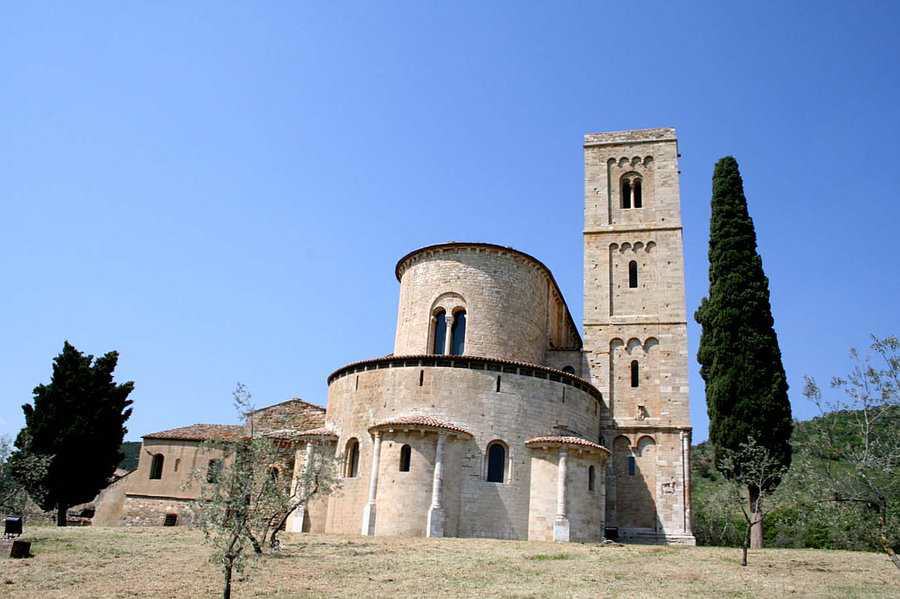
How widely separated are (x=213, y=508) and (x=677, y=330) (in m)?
25.2

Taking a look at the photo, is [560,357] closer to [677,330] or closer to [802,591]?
[677,330]

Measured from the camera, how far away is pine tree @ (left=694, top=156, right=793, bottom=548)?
90.8 ft

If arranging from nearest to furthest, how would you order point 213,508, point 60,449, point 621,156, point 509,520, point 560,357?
point 213,508
point 509,520
point 60,449
point 560,357
point 621,156

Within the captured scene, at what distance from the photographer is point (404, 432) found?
25.1 meters

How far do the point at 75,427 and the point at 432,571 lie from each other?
2354 centimetres

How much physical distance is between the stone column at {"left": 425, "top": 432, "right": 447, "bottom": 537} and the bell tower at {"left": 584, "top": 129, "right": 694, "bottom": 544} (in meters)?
8.25

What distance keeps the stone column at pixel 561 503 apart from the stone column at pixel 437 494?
4.12 metres

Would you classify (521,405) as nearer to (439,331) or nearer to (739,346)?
(439,331)

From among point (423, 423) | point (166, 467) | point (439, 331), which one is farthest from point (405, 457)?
point (166, 467)

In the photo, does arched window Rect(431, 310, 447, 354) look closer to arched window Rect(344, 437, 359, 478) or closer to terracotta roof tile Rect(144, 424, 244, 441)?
arched window Rect(344, 437, 359, 478)

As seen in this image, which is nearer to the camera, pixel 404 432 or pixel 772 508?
pixel 772 508

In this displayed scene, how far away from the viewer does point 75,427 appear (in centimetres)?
3244

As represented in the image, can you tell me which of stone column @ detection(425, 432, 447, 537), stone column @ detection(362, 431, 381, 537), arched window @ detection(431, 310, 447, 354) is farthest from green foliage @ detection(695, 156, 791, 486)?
stone column @ detection(362, 431, 381, 537)

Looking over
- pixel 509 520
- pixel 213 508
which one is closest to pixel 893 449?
pixel 213 508
